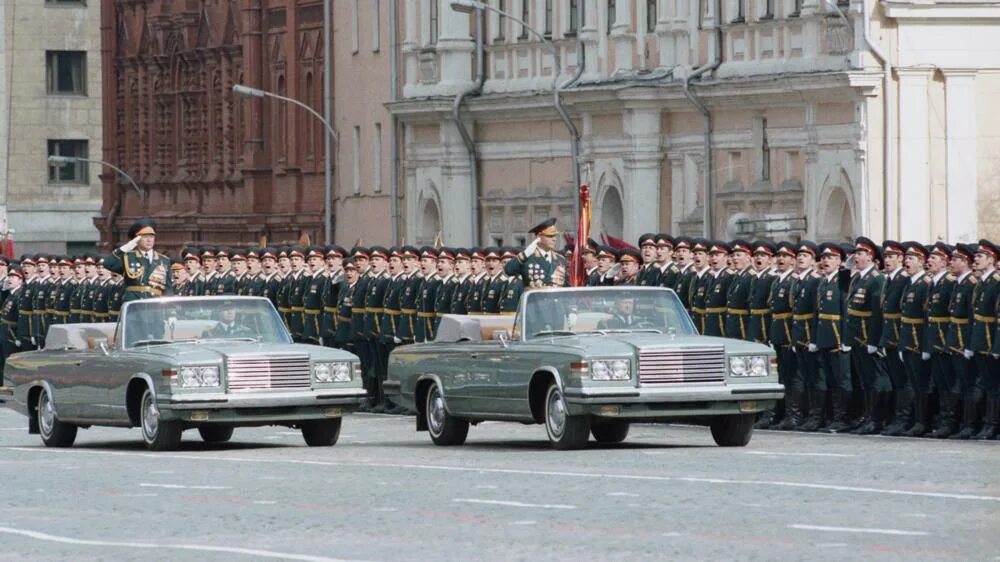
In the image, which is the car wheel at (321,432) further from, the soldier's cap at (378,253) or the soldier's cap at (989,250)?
the soldier's cap at (378,253)

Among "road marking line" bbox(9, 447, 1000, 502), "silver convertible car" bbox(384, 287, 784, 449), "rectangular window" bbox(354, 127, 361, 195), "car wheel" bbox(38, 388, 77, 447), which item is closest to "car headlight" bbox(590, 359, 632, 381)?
"silver convertible car" bbox(384, 287, 784, 449)

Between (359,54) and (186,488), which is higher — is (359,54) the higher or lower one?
the higher one

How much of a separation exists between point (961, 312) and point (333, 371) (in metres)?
5.40

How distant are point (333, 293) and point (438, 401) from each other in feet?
34.7

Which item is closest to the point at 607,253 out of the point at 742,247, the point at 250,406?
the point at 742,247

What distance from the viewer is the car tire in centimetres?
2381

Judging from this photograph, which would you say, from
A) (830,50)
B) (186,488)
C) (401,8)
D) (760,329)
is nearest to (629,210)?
(830,50)

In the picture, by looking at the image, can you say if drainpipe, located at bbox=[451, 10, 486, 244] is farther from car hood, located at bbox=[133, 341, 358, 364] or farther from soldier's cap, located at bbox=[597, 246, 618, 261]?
car hood, located at bbox=[133, 341, 358, 364]

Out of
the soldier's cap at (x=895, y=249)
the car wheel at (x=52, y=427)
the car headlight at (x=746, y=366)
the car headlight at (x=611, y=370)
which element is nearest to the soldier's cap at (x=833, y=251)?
the soldier's cap at (x=895, y=249)

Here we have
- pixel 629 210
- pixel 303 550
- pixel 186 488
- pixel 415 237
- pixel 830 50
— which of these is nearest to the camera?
pixel 303 550

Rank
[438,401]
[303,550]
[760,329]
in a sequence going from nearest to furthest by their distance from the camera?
[303,550] → [438,401] → [760,329]

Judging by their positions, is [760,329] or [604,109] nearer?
[760,329]

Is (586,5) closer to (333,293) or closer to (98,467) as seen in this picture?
(333,293)

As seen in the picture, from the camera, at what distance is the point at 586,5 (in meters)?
Result: 52.6
